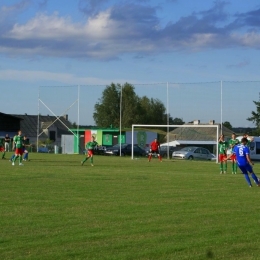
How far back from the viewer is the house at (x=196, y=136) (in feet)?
163

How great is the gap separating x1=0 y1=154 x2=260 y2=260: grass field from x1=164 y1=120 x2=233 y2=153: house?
3099 centimetres

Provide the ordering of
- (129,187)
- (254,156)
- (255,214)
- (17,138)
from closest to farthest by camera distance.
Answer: (255,214) < (129,187) < (17,138) < (254,156)

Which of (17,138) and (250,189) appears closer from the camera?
(250,189)

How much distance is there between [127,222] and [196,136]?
138 feet

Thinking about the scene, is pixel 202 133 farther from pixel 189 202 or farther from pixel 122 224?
pixel 122 224

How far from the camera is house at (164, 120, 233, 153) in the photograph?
163ft

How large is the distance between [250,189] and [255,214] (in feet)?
20.5

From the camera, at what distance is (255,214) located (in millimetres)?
12898

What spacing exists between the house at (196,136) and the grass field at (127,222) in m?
31.0

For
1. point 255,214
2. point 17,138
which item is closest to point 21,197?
point 255,214

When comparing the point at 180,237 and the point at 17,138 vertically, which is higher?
the point at 17,138

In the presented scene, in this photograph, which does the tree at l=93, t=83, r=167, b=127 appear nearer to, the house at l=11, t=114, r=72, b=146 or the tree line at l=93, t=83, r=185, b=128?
the tree line at l=93, t=83, r=185, b=128

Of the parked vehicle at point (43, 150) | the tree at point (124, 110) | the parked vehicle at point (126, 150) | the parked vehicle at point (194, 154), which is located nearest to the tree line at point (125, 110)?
the tree at point (124, 110)

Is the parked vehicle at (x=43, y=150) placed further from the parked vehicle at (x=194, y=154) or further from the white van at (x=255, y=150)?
the white van at (x=255, y=150)
